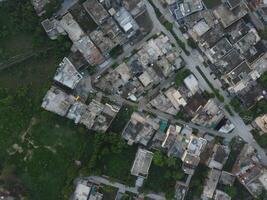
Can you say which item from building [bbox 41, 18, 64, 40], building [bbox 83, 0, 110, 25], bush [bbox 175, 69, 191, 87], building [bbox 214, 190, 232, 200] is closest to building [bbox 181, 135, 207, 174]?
building [bbox 214, 190, 232, 200]

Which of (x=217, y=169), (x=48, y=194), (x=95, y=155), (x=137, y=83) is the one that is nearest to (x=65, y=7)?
(x=137, y=83)

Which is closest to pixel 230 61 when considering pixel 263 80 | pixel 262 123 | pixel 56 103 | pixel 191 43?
pixel 263 80

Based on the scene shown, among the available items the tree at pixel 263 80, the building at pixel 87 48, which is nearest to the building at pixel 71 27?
the building at pixel 87 48

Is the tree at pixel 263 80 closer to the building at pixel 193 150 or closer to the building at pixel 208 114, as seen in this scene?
the building at pixel 208 114

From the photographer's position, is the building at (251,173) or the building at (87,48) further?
the building at (87,48)

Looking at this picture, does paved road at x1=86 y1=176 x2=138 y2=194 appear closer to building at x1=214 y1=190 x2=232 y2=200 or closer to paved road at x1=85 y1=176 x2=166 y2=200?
paved road at x1=85 y1=176 x2=166 y2=200

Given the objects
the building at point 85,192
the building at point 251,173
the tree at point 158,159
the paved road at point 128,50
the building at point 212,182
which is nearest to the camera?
the building at point 251,173
